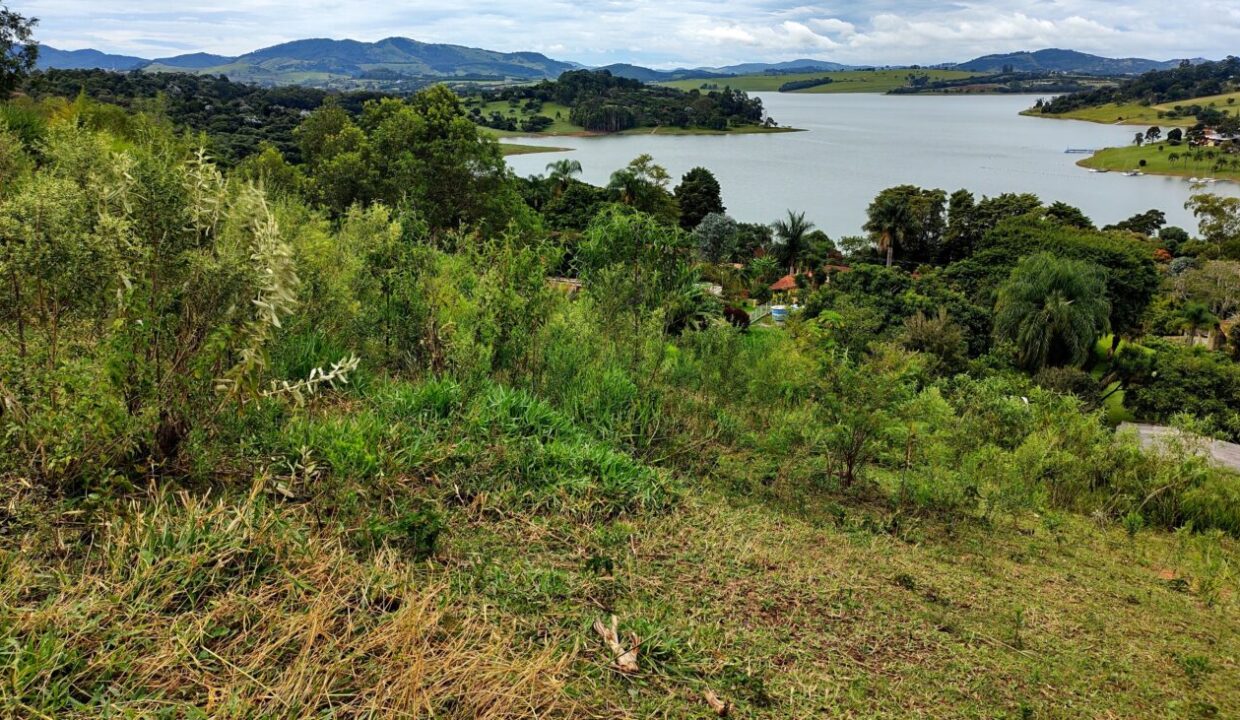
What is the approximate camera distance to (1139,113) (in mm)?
114625

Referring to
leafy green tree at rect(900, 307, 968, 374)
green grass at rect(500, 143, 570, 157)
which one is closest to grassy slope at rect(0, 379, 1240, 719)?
leafy green tree at rect(900, 307, 968, 374)

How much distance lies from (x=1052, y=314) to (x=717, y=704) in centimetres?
2388

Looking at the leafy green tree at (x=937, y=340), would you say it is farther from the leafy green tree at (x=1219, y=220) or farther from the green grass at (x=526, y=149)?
the green grass at (x=526, y=149)

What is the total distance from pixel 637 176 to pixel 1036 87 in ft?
650

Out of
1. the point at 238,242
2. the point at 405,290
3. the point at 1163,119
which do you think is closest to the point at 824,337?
the point at 405,290

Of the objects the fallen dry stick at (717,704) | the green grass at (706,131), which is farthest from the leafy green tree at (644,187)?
the green grass at (706,131)

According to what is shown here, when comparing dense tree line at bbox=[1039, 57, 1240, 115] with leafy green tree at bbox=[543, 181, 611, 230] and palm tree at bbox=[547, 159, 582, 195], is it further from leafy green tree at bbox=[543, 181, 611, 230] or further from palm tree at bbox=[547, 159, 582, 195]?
leafy green tree at bbox=[543, 181, 611, 230]

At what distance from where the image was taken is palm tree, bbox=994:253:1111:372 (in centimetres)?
2250

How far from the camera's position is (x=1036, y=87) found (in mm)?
191750

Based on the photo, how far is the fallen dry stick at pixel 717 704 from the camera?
258 cm

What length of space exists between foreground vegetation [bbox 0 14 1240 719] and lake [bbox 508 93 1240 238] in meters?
44.5

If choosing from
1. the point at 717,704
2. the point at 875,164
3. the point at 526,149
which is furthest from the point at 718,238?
the point at 875,164

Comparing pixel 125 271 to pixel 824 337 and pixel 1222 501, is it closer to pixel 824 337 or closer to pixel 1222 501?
pixel 824 337

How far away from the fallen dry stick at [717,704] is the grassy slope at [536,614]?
1.7 inches
